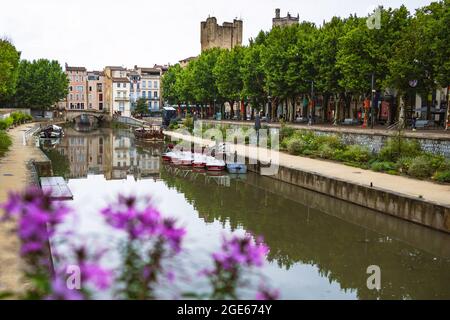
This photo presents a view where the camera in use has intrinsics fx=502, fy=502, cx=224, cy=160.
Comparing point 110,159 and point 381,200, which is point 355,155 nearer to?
point 381,200

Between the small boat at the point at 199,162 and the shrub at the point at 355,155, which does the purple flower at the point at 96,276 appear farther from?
the small boat at the point at 199,162

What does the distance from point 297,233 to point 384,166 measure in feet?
36.5

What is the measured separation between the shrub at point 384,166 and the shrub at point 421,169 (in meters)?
1.91

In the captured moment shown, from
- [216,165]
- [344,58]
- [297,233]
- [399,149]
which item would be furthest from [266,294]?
[344,58]

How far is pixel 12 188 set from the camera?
2061 centimetres

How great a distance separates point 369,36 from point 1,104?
79104mm

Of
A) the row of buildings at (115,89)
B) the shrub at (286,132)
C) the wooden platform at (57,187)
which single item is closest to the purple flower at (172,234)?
the wooden platform at (57,187)

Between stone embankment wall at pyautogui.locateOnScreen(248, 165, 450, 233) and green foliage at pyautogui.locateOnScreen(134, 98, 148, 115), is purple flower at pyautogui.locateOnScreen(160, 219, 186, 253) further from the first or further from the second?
green foliage at pyautogui.locateOnScreen(134, 98, 148, 115)

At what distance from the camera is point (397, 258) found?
57.3 feet

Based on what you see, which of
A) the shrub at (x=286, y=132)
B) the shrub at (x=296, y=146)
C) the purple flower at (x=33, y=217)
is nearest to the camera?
the purple flower at (x=33, y=217)

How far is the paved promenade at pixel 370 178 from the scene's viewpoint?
22045mm

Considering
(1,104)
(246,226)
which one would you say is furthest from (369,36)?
(1,104)

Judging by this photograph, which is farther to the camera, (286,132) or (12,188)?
(286,132)

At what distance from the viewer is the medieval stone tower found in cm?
13025
